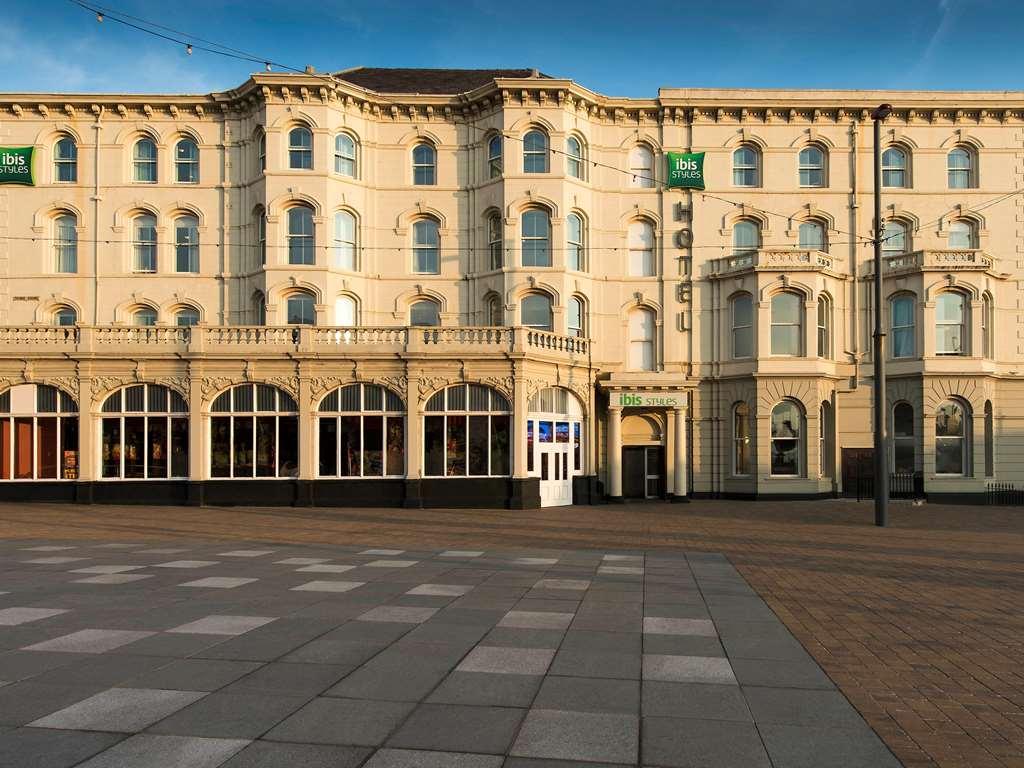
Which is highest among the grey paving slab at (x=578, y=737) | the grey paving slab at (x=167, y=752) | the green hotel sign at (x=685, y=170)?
the green hotel sign at (x=685, y=170)

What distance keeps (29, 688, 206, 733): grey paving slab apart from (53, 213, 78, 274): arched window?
100ft

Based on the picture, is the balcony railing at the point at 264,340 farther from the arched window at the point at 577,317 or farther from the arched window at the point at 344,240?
the arched window at the point at 344,240

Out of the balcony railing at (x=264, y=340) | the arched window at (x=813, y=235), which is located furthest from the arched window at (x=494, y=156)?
the arched window at (x=813, y=235)

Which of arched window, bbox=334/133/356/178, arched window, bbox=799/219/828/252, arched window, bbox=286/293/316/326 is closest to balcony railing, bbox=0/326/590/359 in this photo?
arched window, bbox=286/293/316/326

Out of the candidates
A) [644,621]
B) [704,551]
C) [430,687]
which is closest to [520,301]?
[704,551]

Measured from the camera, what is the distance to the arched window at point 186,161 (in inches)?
1276

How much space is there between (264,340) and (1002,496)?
26.3 m

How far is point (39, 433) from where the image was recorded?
27.4 metres

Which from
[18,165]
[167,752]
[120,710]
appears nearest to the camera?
[167,752]

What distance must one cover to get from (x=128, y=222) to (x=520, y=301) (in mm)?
15053

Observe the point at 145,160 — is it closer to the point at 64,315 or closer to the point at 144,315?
the point at 144,315

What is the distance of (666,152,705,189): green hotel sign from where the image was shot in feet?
Result: 107

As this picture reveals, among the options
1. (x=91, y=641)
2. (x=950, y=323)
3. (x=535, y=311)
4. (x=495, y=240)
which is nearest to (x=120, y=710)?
(x=91, y=641)

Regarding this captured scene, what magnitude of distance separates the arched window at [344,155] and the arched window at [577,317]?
9512mm
